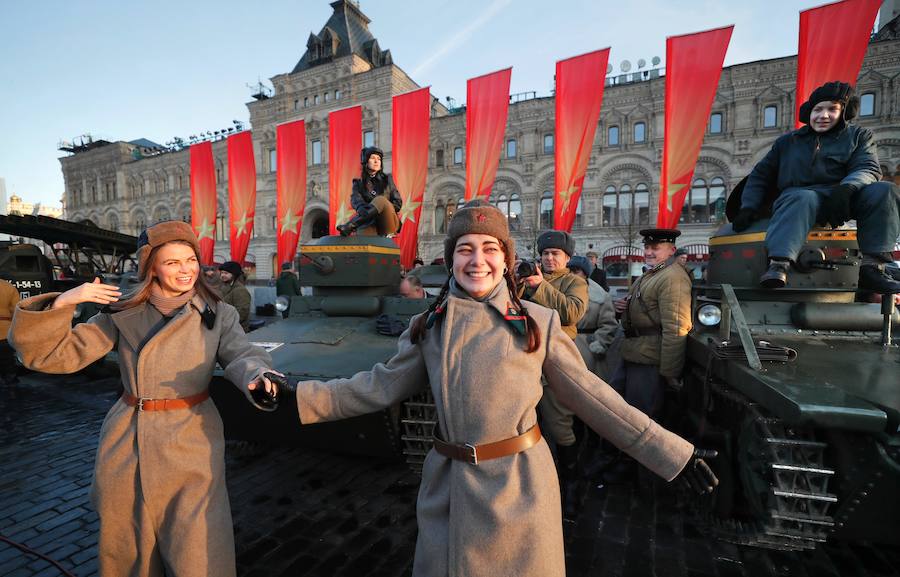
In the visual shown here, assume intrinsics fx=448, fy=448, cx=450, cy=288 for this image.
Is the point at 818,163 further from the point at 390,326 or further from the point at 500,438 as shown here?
the point at 390,326

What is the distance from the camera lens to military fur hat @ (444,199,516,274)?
73.4 inches

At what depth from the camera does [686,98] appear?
41.3 ft

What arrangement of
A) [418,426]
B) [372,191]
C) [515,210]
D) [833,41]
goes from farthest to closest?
[515,210] → [833,41] → [372,191] → [418,426]

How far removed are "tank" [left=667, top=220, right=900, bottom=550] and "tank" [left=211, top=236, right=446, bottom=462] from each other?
1836 millimetres

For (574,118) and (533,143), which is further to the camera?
(533,143)

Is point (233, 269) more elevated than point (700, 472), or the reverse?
point (233, 269)

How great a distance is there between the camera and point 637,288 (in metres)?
4.09

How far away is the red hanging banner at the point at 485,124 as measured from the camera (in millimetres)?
15234

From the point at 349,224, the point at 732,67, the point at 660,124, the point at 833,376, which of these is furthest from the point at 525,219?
the point at 833,376

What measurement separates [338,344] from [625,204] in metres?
24.4

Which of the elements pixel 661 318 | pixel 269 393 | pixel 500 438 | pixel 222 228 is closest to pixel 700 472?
pixel 500 438

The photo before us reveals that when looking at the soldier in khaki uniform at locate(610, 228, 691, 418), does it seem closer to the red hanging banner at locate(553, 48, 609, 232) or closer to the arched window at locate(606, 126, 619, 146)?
the red hanging banner at locate(553, 48, 609, 232)

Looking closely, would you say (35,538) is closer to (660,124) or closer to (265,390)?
(265,390)

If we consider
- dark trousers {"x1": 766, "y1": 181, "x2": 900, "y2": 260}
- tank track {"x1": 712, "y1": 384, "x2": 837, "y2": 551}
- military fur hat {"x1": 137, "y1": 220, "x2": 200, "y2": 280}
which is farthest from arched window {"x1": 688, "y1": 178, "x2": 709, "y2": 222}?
military fur hat {"x1": 137, "y1": 220, "x2": 200, "y2": 280}
